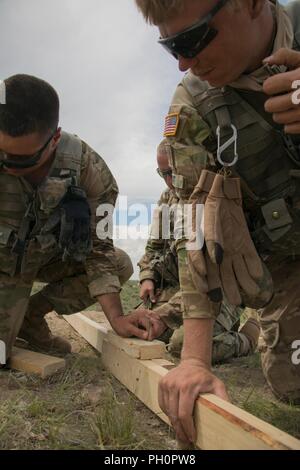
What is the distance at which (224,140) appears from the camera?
2.48 metres

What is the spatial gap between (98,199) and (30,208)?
1.64ft

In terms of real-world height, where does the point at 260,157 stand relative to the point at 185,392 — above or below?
above

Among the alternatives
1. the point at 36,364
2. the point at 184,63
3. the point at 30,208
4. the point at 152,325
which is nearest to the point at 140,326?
the point at 152,325

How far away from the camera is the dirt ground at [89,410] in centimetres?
195

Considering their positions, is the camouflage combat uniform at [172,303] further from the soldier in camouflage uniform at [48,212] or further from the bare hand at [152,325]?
the soldier in camouflage uniform at [48,212]

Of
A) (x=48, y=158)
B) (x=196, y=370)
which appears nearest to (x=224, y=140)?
(x=196, y=370)

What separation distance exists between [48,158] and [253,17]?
1634mm

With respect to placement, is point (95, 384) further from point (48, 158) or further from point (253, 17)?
point (253, 17)

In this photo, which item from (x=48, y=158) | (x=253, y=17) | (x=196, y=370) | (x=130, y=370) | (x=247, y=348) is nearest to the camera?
(x=196, y=370)

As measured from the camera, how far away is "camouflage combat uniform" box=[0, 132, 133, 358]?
10.7 ft

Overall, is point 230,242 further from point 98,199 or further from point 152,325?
point 98,199

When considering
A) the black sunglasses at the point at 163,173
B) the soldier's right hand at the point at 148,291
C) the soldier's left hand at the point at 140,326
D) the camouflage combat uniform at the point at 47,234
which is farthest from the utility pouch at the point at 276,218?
the black sunglasses at the point at 163,173

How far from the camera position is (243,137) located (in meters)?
2.49

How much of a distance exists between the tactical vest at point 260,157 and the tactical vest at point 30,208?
110cm
